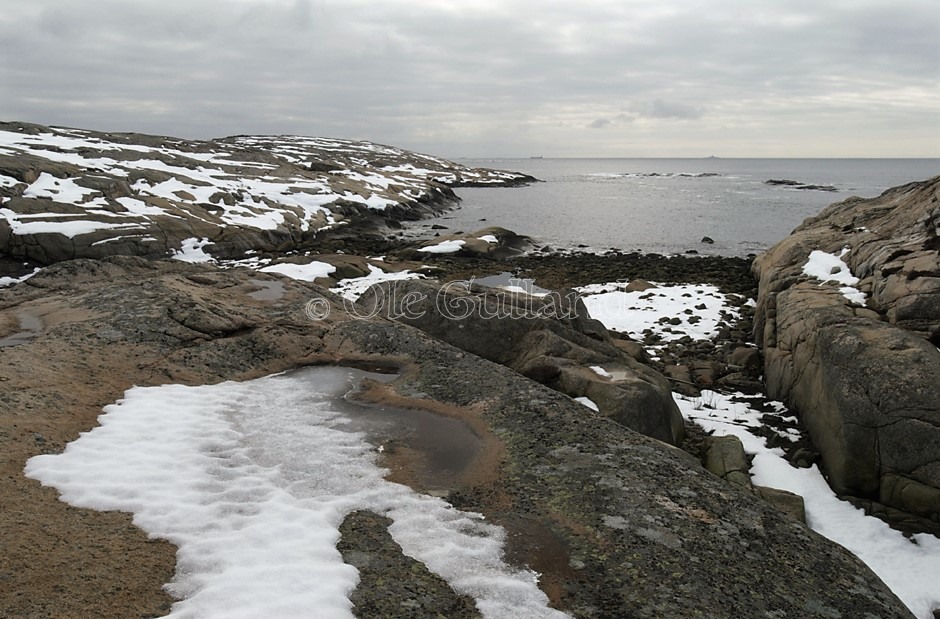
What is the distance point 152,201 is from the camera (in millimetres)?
34938

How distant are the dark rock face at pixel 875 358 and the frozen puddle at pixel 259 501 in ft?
25.9

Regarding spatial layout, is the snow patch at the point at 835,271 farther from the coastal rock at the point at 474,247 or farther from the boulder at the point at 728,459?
the coastal rock at the point at 474,247

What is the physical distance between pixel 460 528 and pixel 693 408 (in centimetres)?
971

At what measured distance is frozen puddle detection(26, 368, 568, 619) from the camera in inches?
163

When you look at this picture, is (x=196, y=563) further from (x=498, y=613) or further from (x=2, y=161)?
(x=2, y=161)

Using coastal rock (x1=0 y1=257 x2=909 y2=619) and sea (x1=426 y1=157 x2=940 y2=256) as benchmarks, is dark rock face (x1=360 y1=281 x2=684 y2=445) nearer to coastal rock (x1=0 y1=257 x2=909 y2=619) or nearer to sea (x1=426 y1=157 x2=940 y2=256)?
coastal rock (x1=0 y1=257 x2=909 y2=619)

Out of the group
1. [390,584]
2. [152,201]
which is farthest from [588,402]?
[152,201]

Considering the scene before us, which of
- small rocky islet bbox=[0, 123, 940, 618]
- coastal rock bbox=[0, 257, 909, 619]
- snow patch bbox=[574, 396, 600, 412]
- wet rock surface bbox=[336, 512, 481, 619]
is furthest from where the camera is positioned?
snow patch bbox=[574, 396, 600, 412]

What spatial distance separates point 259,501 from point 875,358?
10491 mm

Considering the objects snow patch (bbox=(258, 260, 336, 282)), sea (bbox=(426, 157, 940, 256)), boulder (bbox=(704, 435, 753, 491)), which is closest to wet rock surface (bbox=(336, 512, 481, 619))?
boulder (bbox=(704, 435, 753, 491))

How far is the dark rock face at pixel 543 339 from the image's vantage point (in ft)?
33.0

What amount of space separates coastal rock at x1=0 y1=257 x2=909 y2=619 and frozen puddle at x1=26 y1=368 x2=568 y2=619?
0.20m

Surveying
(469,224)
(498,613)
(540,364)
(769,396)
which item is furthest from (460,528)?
(469,224)

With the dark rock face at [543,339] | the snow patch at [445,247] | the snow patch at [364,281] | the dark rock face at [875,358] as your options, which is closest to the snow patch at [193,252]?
the snow patch at [364,281]
